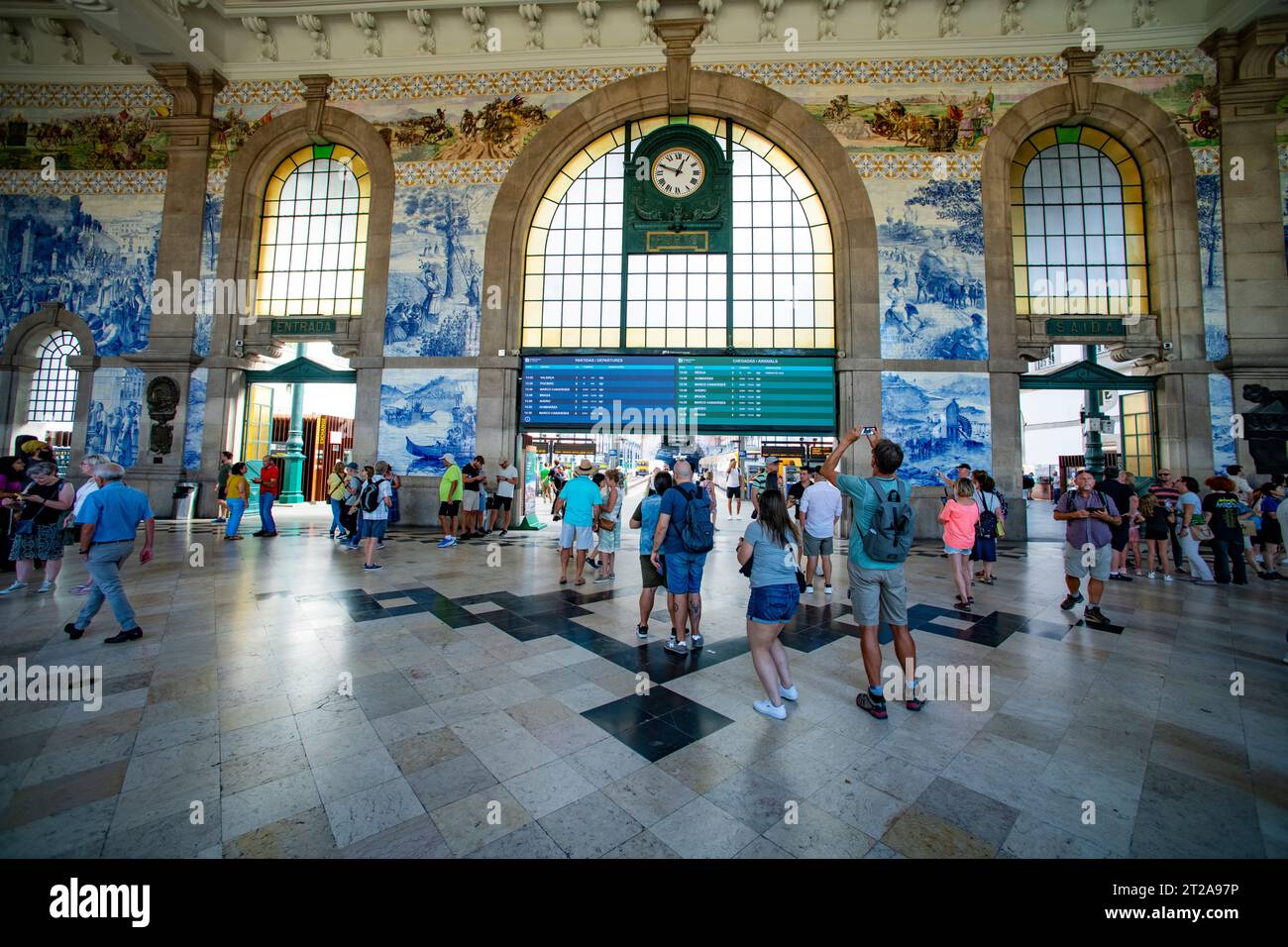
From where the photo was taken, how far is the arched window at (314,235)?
1420 cm

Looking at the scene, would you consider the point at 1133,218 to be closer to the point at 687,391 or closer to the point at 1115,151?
the point at 1115,151

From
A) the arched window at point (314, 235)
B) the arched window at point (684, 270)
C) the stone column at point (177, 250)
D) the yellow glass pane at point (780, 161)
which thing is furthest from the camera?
the arched window at point (314, 235)

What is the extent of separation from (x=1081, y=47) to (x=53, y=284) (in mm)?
29969

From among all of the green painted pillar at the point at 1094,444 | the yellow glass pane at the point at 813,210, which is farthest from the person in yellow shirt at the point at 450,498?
the green painted pillar at the point at 1094,444

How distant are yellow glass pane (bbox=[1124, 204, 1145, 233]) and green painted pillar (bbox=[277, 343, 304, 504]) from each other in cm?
2802

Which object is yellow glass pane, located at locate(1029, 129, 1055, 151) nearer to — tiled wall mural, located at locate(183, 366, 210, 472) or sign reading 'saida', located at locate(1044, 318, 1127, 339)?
sign reading 'saida', located at locate(1044, 318, 1127, 339)

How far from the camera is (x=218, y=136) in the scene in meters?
14.4

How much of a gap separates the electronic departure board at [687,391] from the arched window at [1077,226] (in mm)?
6510

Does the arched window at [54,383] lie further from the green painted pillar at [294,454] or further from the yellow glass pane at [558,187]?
the yellow glass pane at [558,187]

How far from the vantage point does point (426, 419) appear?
1319 cm

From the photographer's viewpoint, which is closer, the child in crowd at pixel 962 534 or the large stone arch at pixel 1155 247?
the child in crowd at pixel 962 534

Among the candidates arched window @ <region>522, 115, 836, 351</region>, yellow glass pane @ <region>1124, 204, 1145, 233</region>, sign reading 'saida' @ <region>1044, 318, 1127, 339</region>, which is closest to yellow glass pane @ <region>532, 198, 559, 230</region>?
arched window @ <region>522, 115, 836, 351</region>

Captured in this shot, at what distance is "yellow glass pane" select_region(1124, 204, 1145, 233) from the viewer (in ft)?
42.5
